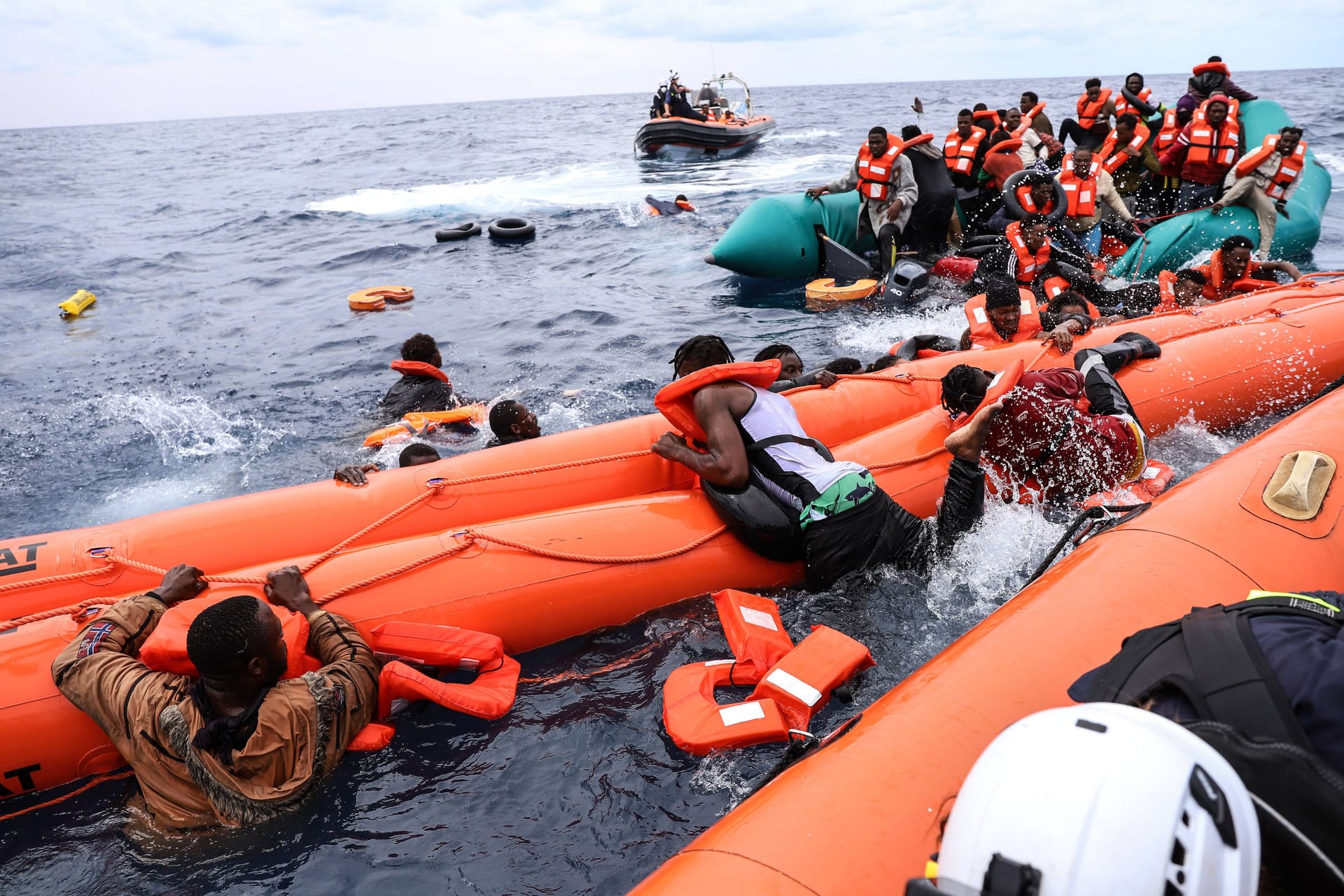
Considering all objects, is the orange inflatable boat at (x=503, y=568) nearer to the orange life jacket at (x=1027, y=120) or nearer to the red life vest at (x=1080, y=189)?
the red life vest at (x=1080, y=189)

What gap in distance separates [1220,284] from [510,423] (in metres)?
5.82

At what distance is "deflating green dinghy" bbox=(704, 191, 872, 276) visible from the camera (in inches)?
367

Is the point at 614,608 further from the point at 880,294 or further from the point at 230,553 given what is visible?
the point at 880,294

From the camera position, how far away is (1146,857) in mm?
1104

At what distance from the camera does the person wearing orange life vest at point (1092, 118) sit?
11.9 metres

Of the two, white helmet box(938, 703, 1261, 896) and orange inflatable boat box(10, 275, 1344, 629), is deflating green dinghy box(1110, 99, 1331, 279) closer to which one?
orange inflatable boat box(10, 275, 1344, 629)

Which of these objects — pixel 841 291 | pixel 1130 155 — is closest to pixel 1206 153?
pixel 1130 155

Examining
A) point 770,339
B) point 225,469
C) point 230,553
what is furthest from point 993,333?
point 225,469

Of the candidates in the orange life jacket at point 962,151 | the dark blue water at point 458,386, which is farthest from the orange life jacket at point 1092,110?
the dark blue water at point 458,386

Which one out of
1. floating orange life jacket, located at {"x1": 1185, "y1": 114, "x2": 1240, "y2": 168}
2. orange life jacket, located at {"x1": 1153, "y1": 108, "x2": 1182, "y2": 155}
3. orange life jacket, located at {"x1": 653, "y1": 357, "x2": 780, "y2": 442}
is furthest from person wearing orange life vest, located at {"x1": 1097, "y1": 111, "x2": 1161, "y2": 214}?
orange life jacket, located at {"x1": 653, "y1": 357, "x2": 780, "y2": 442}

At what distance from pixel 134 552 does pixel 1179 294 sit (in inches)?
281

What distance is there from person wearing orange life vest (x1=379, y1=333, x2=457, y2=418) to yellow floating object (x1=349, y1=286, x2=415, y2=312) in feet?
14.4

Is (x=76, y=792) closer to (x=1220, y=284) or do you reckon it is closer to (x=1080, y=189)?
(x=1220, y=284)

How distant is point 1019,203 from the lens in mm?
7277
